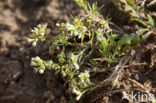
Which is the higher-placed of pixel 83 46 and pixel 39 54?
pixel 39 54

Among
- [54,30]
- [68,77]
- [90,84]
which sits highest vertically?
[54,30]

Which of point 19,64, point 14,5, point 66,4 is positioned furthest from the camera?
point 14,5

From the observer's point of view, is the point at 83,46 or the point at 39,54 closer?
the point at 83,46

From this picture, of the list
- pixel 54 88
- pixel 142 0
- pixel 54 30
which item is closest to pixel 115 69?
pixel 54 88

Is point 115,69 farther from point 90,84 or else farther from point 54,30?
point 54,30
